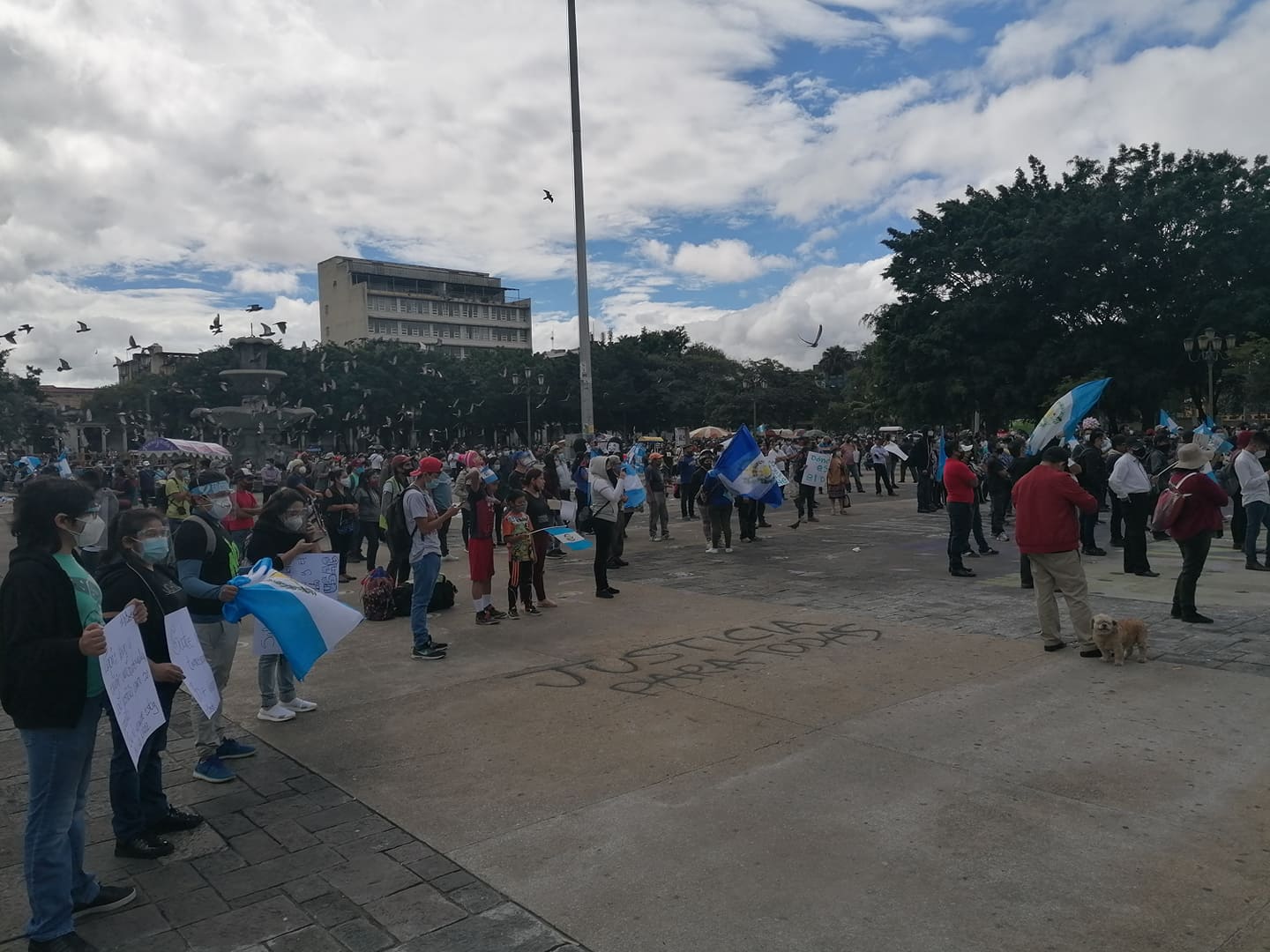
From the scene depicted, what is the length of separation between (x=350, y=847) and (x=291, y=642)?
4.49 ft

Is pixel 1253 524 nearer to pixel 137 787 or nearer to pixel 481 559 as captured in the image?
pixel 481 559

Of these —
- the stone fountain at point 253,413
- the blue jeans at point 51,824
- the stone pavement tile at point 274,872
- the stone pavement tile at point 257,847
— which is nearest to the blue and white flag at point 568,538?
the stone pavement tile at point 257,847

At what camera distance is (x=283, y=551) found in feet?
19.4

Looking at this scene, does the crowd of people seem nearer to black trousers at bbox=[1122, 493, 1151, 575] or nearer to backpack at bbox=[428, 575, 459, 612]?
black trousers at bbox=[1122, 493, 1151, 575]

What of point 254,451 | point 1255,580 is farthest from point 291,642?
point 254,451

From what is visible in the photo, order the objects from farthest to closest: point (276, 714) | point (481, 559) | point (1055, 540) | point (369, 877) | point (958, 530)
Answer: point (958, 530) → point (481, 559) → point (1055, 540) → point (276, 714) → point (369, 877)

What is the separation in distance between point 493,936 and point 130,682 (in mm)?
1715

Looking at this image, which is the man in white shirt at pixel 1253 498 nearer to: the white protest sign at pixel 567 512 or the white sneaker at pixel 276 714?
the white protest sign at pixel 567 512

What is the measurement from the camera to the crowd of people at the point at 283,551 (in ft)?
10.8

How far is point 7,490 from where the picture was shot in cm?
3356

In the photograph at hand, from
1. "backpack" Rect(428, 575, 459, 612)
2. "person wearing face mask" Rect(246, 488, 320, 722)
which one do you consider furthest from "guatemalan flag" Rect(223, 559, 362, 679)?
"backpack" Rect(428, 575, 459, 612)

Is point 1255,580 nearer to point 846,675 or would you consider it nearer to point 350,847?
point 846,675

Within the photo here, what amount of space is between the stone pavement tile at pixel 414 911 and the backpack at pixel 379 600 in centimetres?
582

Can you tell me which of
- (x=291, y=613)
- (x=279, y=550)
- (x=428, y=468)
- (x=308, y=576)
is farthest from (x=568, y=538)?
(x=291, y=613)
